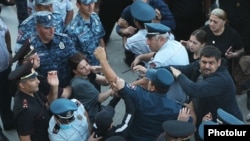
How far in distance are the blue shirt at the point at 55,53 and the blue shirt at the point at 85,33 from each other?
176 millimetres

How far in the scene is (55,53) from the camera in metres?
4.74

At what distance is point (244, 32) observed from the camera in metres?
6.08

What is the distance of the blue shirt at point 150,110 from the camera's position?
4023 mm

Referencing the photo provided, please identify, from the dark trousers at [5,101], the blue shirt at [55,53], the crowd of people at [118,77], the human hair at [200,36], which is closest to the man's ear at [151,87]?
the crowd of people at [118,77]

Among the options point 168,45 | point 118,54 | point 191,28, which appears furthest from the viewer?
point 118,54

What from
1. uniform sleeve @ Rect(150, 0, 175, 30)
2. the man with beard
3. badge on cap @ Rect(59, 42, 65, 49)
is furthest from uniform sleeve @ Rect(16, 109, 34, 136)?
uniform sleeve @ Rect(150, 0, 175, 30)

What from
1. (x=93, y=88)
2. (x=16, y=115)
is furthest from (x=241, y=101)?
(x=16, y=115)

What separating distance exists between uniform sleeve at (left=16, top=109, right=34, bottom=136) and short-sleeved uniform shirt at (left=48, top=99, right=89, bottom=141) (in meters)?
0.19

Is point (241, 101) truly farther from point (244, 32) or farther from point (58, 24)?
point (58, 24)

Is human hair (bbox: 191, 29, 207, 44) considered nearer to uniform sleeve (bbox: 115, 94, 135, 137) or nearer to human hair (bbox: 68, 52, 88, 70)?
human hair (bbox: 68, 52, 88, 70)

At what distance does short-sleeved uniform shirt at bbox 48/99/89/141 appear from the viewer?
4.11 metres

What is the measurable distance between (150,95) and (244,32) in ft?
8.16

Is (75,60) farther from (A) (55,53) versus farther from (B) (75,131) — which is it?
(B) (75,131)

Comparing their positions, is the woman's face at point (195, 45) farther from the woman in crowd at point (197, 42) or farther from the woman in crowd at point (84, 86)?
the woman in crowd at point (84, 86)
